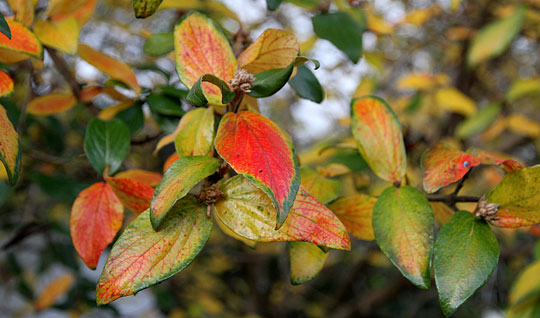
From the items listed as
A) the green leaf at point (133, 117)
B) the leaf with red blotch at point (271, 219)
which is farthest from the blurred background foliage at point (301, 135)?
the leaf with red blotch at point (271, 219)

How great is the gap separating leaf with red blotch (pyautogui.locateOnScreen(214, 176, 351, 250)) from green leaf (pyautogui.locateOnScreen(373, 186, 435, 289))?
6 cm

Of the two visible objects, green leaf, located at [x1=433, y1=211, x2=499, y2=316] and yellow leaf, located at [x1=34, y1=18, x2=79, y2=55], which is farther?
yellow leaf, located at [x1=34, y1=18, x2=79, y2=55]

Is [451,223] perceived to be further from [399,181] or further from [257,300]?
[257,300]

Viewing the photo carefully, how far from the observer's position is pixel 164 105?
0.52 metres

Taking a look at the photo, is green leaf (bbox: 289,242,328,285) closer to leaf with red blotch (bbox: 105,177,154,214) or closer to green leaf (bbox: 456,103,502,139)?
leaf with red blotch (bbox: 105,177,154,214)

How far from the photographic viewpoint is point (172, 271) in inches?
11.5

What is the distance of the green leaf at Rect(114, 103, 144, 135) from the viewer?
0.57 metres

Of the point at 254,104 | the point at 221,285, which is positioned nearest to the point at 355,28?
the point at 254,104

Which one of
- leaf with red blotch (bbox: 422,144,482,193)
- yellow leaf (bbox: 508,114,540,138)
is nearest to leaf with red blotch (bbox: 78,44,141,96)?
leaf with red blotch (bbox: 422,144,482,193)

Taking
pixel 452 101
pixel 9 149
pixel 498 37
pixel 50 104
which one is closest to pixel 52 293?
pixel 50 104

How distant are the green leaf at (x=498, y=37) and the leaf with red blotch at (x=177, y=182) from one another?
97 cm

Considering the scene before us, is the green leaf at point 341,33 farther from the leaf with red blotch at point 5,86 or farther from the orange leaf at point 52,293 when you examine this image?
the orange leaf at point 52,293

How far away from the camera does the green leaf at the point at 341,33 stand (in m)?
0.54

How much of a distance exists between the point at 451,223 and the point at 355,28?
0.29 m
